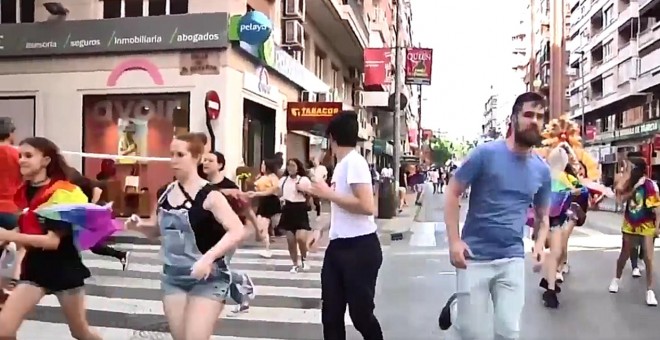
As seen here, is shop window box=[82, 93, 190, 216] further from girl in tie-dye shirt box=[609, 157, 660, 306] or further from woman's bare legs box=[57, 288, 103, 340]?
woman's bare legs box=[57, 288, 103, 340]

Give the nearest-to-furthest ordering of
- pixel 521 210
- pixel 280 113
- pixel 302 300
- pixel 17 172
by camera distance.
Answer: pixel 521 210
pixel 17 172
pixel 302 300
pixel 280 113

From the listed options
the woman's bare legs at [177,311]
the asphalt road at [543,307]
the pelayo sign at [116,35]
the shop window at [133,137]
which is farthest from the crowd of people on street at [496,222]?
the shop window at [133,137]

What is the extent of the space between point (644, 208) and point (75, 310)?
6860 millimetres

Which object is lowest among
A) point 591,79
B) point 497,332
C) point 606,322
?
point 606,322

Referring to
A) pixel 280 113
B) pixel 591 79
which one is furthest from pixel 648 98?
pixel 280 113

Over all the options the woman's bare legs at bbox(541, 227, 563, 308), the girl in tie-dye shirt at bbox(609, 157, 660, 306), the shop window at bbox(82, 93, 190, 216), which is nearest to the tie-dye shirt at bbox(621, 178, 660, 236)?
the girl in tie-dye shirt at bbox(609, 157, 660, 306)

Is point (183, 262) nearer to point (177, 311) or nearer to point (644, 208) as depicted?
point (177, 311)

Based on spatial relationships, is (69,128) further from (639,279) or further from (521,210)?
(521,210)

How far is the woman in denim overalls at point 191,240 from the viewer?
442cm

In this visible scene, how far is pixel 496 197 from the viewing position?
4727mm

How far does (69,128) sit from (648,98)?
4083 cm

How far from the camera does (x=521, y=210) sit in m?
4.81

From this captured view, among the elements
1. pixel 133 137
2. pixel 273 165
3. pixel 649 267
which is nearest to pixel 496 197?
pixel 649 267

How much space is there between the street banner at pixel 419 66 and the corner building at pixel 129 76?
6.96 metres
